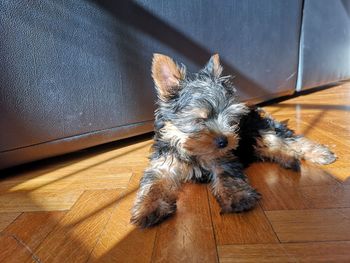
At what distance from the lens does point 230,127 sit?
3.91 ft

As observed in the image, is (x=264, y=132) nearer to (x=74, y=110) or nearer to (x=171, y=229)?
(x=171, y=229)

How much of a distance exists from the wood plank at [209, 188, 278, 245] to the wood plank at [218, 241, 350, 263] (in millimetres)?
28

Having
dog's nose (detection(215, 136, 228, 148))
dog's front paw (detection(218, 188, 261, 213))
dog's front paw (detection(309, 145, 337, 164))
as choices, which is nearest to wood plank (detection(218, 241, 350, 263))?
dog's front paw (detection(218, 188, 261, 213))

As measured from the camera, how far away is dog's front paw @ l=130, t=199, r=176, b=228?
3.28 ft

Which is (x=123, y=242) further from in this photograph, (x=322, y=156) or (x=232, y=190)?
(x=322, y=156)

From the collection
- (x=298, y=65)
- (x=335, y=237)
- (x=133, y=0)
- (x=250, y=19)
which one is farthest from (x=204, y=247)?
(x=298, y=65)

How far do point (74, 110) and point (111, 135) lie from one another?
286mm

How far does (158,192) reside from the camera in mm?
1132

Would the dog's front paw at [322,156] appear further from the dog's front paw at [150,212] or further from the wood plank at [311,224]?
the dog's front paw at [150,212]

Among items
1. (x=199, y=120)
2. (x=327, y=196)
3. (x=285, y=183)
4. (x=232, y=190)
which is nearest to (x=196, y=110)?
(x=199, y=120)

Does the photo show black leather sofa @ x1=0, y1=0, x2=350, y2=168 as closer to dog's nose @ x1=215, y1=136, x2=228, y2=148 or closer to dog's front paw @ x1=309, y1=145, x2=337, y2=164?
dog's nose @ x1=215, y1=136, x2=228, y2=148

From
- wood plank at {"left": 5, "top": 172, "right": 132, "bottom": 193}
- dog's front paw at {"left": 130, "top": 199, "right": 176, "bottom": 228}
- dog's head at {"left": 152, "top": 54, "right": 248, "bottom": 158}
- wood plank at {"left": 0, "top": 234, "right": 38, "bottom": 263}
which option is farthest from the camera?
wood plank at {"left": 5, "top": 172, "right": 132, "bottom": 193}

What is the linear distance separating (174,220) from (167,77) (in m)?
0.59

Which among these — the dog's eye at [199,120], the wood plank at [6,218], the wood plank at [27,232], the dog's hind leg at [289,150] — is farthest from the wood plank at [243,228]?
the wood plank at [6,218]
